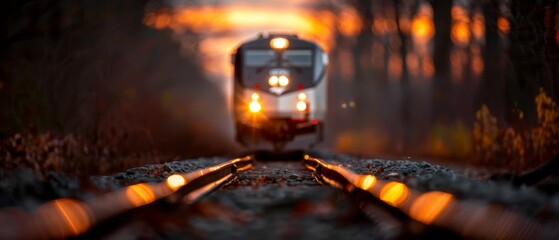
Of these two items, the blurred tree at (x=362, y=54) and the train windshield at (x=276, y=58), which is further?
the blurred tree at (x=362, y=54)

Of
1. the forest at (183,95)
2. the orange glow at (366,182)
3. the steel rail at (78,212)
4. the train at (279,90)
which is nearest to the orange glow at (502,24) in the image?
the forest at (183,95)

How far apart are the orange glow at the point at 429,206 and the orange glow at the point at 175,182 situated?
9.01 ft

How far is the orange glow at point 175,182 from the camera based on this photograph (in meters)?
7.55

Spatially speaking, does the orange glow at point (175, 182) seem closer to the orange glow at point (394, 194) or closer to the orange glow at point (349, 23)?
the orange glow at point (394, 194)

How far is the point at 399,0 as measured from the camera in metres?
38.6

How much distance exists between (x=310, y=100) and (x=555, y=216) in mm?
18567

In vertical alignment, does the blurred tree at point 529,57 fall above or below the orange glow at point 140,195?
above

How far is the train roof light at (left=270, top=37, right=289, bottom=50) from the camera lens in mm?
22984

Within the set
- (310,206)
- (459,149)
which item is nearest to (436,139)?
(459,149)

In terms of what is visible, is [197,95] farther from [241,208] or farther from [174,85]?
[241,208]

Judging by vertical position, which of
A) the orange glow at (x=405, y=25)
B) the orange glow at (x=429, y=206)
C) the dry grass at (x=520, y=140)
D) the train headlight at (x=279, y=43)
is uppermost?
the orange glow at (x=405, y=25)

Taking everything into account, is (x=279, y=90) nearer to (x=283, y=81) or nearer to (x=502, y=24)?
(x=283, y=81)

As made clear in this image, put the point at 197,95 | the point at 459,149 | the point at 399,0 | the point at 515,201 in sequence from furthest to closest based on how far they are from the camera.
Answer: the point at 197,95
the point at 399,0
the point at 459,149
the point at 515,201

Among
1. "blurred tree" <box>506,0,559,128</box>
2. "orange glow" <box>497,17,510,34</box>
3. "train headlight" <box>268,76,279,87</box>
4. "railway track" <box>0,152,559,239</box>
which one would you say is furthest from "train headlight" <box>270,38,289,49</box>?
"railway track" <box>0,152,559,239</box>
